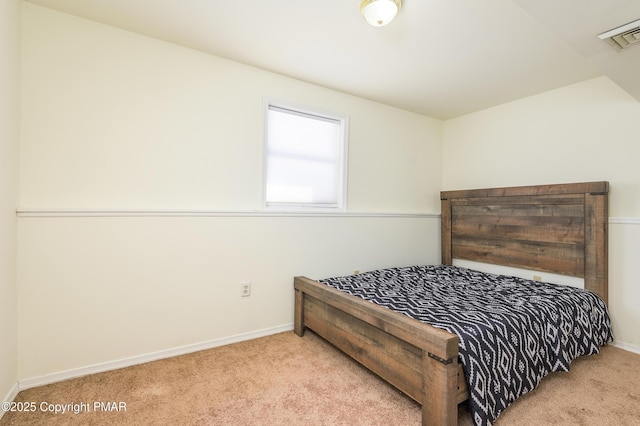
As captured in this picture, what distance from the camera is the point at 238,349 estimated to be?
2.35 metres

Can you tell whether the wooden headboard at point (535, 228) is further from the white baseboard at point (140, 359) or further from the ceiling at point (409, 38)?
the white baseboard at point (140, 359)

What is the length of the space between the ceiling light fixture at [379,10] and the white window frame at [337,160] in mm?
1140

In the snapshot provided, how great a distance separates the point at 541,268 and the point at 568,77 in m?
1.67

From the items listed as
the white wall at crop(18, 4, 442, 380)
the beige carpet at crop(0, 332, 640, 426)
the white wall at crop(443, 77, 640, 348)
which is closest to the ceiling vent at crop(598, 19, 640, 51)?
the white wall at crop(443, 77, 640, 348)

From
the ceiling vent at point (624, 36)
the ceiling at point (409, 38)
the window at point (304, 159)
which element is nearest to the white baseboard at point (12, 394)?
the window at point (304, 159)

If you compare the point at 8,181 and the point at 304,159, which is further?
the point at 304,159

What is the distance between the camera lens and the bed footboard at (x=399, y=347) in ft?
4.52

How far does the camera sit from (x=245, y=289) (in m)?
2.52

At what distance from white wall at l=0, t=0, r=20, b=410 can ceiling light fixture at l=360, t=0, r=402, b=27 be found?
1.85m

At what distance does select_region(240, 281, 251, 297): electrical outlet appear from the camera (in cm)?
251

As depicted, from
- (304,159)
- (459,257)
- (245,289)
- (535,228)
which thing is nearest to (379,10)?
(304,159)

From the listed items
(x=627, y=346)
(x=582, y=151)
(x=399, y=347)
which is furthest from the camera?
(x=582, y=151)

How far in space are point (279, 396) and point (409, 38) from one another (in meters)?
2.38

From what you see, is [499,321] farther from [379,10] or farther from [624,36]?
[379,10]
